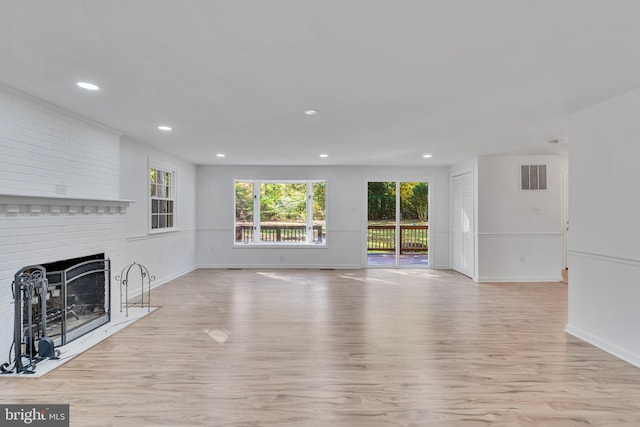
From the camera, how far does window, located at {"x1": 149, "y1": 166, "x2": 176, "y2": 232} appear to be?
18.4 feet

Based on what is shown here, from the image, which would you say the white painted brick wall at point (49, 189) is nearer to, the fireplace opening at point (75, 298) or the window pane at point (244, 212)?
the fireplace opening at point (75, 298)

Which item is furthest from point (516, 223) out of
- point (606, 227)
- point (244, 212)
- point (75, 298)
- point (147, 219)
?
point (75, 298)

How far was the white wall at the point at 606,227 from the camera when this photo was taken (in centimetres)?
284

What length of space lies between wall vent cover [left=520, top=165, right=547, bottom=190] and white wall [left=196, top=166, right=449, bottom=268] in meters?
1.68

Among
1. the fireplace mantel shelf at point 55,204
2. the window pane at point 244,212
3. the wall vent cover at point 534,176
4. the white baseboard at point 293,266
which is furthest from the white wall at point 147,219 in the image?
the wall vent cover at point 534,176

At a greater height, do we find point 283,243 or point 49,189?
point 49,189

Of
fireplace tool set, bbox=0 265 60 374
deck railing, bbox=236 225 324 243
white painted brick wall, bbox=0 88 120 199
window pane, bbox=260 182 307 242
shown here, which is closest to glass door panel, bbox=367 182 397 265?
deck railing, bbox=236 225 324 243

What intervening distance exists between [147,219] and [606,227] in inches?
231

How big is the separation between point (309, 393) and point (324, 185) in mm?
5622

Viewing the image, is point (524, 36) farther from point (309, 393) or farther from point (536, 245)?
point (536, 245)

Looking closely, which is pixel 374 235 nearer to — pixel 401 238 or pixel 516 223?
pixel 401 238

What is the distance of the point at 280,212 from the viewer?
303 inches

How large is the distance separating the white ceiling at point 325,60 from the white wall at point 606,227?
296 millimetres

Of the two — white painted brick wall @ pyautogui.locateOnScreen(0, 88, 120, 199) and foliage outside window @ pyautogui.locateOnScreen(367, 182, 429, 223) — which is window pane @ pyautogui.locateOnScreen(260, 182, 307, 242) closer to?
foliage outside window @ pyautogui.locateOnScreen(367, 182, 429, 223)
